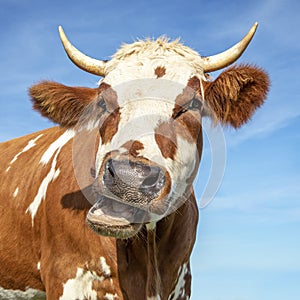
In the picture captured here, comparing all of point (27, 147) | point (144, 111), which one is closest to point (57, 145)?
point (27, 147)

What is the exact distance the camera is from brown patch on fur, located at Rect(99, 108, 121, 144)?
538 centimetres

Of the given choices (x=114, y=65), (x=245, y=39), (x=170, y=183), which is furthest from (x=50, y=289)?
(x=245, y=39)

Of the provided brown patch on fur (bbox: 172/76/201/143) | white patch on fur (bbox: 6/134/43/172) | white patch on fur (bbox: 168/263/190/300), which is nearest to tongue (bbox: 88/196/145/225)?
brown patch on fur (bbox: 172/76/201/143)

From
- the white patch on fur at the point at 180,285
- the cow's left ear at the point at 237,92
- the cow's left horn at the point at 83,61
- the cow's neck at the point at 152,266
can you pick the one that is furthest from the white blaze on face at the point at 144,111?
the white patch on fur at the point at 180,285

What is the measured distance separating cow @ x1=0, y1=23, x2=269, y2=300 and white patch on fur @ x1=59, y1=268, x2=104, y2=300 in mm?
11

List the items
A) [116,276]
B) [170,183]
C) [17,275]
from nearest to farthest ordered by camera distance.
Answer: [170,183]
[116,276]
[17,275]

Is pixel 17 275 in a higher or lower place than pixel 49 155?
lower

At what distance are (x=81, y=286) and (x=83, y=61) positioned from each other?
2.53 m

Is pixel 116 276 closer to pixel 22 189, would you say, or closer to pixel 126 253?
pixel 126 253

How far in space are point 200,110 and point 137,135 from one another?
1.06m

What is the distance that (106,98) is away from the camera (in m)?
5.70

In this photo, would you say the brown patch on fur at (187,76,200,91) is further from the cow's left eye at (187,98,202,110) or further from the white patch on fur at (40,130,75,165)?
the white patch on fur at (40,130,75,165)

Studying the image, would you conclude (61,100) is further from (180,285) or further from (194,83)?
(180,285)

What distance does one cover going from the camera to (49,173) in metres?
7.06
